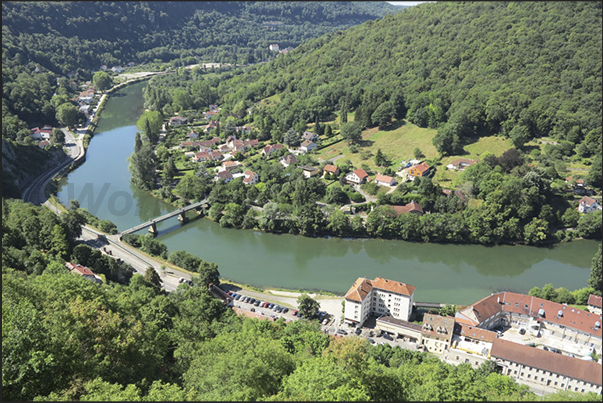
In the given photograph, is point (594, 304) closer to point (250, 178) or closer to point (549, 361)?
point (549, 361)

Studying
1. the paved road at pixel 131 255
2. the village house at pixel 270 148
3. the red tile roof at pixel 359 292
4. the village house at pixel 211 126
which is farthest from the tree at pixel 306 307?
the village house at pixel 211 126

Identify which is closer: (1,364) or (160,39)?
(1,364)

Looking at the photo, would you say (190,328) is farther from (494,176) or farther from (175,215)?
(494,176)

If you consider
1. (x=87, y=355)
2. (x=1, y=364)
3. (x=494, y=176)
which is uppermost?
(x=1, y=364)

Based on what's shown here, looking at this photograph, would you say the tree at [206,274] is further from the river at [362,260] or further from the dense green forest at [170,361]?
the dense green forest at [170,361]

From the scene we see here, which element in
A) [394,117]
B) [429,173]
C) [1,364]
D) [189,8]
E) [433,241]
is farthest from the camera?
[189,8]

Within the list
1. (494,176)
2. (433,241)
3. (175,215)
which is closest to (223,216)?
(175,215)

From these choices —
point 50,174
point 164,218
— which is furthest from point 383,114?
point 50,174
